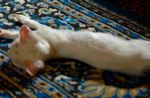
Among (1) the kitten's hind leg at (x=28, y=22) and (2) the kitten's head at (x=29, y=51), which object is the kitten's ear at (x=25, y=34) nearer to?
(2) the kitten's head at (x=29, y=51)

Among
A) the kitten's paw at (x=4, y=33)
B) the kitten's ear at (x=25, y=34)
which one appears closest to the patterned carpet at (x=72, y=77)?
the kitten's paw at (x=4, y=33)

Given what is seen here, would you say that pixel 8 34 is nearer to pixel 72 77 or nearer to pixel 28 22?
pixel 28 22

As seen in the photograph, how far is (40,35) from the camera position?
1409 mm

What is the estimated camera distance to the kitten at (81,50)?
1273mm

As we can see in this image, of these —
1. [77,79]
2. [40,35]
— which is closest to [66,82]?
[77,79]

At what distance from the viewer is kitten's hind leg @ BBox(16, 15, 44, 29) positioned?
158cm

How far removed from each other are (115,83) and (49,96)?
287 millimetres

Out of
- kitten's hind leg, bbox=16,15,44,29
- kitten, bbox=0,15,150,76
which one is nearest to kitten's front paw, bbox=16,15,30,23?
kitten's hind leg, bbox=16,15,44,29

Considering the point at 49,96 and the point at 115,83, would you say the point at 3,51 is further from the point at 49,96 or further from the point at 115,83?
the point at 115,83

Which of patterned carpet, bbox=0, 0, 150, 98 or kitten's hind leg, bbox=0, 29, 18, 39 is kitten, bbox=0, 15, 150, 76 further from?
kitten's hind leg, bbox=0, 29, 18, 39

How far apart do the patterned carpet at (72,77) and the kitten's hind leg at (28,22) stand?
0.12 feet

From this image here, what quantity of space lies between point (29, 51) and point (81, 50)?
0.73 ft

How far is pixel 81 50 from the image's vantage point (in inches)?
52.3

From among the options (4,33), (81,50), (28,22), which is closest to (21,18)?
(28,22)
